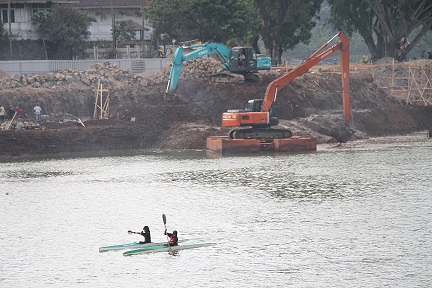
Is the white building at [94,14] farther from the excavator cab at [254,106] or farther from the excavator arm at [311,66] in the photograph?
the excavator cab at [254,106]

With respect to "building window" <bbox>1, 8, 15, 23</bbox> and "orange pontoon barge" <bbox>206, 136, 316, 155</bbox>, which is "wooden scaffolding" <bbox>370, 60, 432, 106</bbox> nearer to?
"orange pontoon barge" <bbox>206, 136, 316, 155</bbox>

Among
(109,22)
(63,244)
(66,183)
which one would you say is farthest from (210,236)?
(109,22)

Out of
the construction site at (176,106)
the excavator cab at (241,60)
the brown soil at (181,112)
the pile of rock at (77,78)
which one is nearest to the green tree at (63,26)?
the pile of rock at (77,78)

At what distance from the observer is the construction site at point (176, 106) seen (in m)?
70.1

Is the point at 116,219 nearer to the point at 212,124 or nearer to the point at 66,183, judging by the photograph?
the point at 66,183

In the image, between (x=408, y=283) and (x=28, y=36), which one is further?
(x=28, y=36)

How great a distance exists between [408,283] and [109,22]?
81.9 m

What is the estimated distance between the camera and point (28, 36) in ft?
322

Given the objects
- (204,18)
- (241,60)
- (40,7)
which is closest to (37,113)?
(241,60)

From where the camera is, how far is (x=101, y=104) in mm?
76625

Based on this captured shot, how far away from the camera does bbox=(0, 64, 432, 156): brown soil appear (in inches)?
2746

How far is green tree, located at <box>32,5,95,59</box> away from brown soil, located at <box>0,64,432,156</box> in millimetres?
17798

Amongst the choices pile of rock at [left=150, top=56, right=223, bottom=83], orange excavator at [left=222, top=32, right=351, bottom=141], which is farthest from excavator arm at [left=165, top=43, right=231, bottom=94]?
orange excavator at [left=222, top=32, right=351, bottom=141]

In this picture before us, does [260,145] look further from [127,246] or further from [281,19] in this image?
[281,19]
